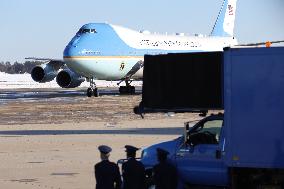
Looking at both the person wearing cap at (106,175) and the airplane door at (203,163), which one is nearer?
the person wearing cap at (106,175)

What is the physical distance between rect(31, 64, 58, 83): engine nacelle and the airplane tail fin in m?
19.4

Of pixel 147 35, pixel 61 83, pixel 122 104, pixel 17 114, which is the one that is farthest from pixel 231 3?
pixel 17 114

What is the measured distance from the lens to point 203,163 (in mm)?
13336

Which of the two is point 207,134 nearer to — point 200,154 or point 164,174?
point 200,154

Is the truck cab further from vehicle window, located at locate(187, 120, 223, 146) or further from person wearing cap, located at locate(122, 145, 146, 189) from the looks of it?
person wearing cap, located at locate(122, 145, 146, 189)

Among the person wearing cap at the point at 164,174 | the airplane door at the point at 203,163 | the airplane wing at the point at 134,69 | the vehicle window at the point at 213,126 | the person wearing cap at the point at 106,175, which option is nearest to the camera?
the person wearing cap at the point at 106,175

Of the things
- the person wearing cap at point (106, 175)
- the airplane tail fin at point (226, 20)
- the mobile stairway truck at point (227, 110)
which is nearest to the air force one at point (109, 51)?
the airplane tail fin at point (226, 20)

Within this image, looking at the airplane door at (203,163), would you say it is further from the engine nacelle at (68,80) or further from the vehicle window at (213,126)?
the engine nacelle at (68,80)

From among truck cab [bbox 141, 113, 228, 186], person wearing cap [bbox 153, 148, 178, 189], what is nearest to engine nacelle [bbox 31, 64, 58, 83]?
truck cab [bbox 141, 113, 228, 186]

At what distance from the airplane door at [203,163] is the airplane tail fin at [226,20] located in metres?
63.5

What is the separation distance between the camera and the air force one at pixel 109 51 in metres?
53.7

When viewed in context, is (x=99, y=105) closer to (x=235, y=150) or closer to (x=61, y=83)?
(x=61, y=83)

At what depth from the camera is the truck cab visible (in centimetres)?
1319

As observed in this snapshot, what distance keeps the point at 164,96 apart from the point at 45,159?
7.11 meters
